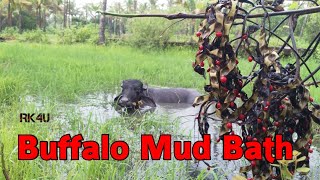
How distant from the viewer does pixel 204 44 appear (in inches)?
51.4

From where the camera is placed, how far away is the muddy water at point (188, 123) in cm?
307

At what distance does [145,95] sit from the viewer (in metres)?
5.99

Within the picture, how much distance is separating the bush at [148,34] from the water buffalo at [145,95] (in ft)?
28.5

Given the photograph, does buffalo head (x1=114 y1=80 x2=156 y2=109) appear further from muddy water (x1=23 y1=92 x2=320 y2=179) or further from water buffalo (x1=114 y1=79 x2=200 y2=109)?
muddy water (x1=23 y1=92 x2=320 y2=179)

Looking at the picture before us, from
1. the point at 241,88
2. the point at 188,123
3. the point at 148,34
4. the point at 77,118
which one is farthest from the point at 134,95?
the point at 148,34

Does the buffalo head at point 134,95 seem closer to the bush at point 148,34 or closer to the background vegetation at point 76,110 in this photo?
the background vegetation at point 76,110

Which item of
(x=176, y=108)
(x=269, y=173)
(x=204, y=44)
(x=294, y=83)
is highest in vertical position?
(x=204, y=44)

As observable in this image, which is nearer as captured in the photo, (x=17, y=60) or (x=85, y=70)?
(x=85, y=70)

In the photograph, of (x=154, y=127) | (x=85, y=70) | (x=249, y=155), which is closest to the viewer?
(x=249, y=155)

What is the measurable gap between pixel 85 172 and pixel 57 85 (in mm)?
3734

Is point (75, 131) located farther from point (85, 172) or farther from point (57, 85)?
point (57, 85)

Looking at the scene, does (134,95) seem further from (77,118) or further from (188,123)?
(77,118)

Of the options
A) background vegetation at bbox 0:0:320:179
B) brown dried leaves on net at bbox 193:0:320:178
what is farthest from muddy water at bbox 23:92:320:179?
brown dried leaves on net at bbox 193:0:320:178

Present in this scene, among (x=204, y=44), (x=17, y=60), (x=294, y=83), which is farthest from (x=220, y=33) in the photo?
(x=17, y=60)
